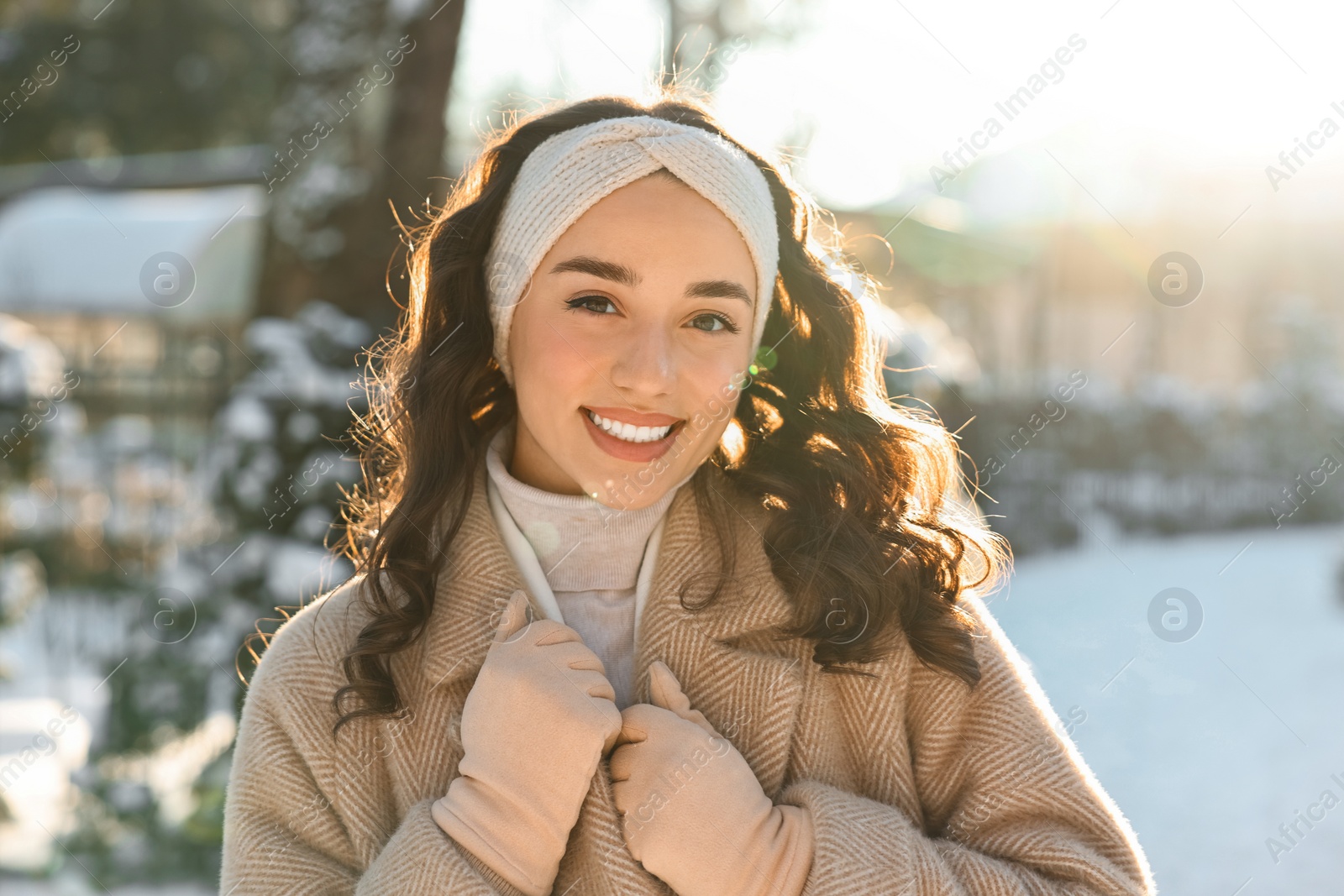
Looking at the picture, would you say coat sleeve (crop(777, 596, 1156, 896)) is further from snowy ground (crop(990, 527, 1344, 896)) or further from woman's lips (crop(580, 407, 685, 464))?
snowy ground (crop(990, 527, 1344, 896))

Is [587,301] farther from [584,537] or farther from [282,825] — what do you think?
[282,825]

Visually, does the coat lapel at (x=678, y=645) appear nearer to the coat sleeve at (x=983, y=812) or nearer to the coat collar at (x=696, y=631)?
the coat collar at (x=696, y=631)

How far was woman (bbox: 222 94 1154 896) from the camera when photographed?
157cm

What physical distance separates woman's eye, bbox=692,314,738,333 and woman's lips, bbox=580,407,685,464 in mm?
170

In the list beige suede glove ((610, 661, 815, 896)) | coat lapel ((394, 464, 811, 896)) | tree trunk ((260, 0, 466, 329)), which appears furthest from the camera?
tree trunk ((260, 0, 466, 329))

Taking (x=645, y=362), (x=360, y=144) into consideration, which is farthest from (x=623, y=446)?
(x=360, y=144)

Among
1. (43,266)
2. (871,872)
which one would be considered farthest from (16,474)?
(43,266)

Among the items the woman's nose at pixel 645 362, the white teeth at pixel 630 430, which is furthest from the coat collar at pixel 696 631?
the woman's nose at pixel 645 362

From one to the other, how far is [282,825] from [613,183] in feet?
3.99

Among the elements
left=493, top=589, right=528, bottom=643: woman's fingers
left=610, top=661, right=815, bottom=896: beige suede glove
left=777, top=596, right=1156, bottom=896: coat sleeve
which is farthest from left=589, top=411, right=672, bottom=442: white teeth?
left=777, top=596, right=1156, bottom=896: coat sleeve

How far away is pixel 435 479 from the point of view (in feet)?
6.52

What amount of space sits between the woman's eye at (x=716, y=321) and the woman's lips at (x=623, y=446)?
17cm

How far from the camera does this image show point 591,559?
193 cm

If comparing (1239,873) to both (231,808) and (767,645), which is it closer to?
(767,645)
